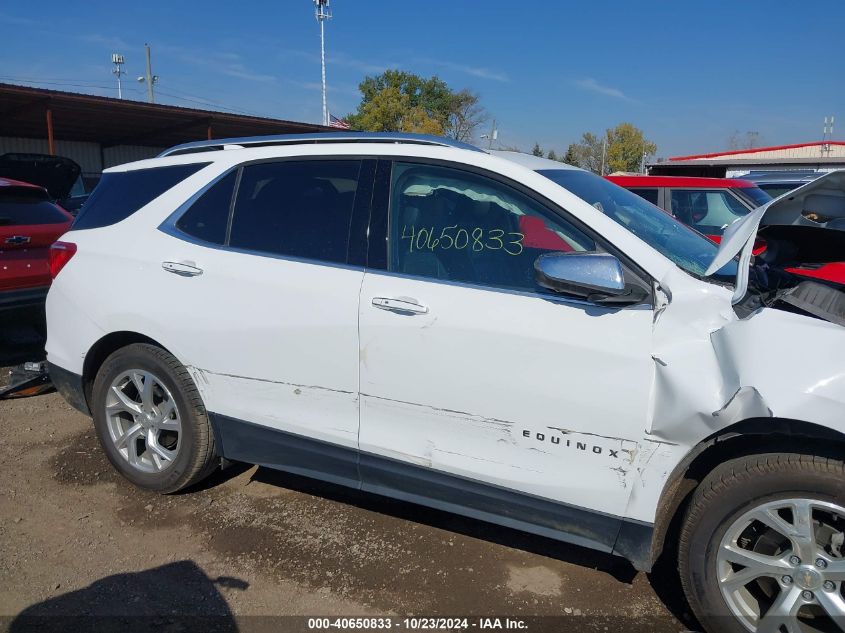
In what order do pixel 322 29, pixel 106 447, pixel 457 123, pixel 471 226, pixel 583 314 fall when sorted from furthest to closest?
pixel 457 123, pixel 322 29, pixel 106 447, pixel 471 226, pixel 583 314

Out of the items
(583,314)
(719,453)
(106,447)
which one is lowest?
(106,447)

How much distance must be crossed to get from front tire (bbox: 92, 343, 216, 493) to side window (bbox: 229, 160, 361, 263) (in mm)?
822

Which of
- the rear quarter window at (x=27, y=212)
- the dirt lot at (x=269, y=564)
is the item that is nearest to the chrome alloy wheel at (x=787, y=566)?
the dirt lot at (x=269, y=564)

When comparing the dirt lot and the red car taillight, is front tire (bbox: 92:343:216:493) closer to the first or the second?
the dirt lot

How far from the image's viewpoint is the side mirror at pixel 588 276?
241cm

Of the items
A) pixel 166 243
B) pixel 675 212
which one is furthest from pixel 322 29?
pixel 166 243

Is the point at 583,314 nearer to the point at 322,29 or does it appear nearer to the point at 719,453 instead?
the point at 719,453

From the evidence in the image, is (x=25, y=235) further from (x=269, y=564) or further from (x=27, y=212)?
(x=269, y=564)

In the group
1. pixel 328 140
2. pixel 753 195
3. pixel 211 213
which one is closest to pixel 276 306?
pixel 211 213

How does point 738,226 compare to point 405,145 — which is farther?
point 405,145

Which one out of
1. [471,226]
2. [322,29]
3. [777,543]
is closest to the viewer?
[777,543]

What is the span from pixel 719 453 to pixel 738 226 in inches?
35.3

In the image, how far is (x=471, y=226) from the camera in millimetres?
2930

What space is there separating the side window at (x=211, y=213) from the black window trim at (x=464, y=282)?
2.88ft
